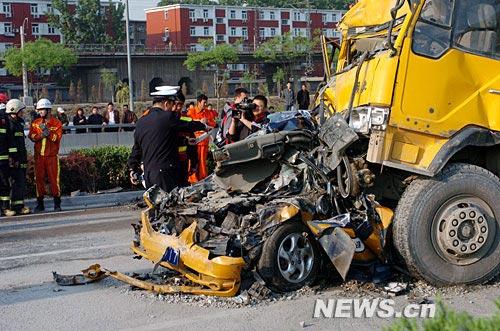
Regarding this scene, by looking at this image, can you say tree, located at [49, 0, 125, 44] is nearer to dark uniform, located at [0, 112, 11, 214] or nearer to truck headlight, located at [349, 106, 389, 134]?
dark uniform, located at [0, 112, 11, 214]

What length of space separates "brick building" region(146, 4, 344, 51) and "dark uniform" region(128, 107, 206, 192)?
3543 inches

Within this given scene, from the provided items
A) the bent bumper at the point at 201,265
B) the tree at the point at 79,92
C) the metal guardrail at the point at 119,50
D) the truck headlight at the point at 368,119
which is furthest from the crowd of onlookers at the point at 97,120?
the metal guardrail at the point at 119,50

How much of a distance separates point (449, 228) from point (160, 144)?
3.31m

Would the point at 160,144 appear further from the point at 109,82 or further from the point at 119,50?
the point at 119,50

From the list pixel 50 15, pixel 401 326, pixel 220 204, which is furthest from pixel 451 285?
pixel 50 15

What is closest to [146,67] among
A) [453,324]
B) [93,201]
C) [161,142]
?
[93,201]

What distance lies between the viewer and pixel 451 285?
6551 mm

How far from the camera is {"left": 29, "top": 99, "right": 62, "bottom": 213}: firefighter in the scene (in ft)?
41.8

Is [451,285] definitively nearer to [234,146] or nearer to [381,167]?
[381,167]

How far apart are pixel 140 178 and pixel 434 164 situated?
144 inches

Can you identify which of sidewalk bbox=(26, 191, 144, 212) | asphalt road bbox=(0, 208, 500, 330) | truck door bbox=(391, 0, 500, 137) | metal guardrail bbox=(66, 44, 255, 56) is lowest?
sidewalk bbox=(26, 191, 144, 212)

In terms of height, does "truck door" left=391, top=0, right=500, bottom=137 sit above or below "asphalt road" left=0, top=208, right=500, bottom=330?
above

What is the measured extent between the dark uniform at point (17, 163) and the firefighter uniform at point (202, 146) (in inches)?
116

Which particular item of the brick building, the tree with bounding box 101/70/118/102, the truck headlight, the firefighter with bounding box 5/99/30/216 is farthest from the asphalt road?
the brick building
